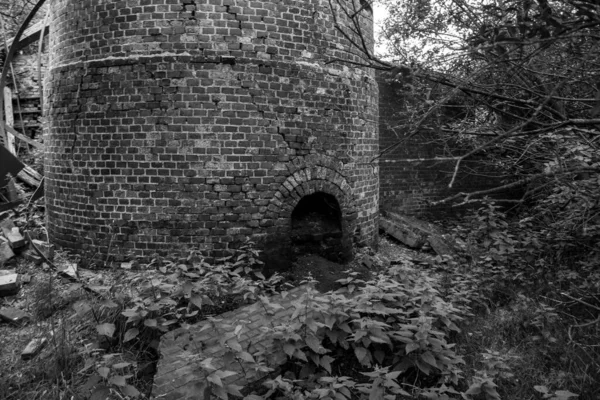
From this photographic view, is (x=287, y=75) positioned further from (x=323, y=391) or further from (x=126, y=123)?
(x=323, y=391)

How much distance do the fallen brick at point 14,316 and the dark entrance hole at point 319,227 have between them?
3.04 metres

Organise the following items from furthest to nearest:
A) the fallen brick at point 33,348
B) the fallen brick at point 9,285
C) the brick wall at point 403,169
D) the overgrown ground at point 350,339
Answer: the brick wall at point 403,169 → the fallen brick at point 9,285 → the fallen brick at point 33,348 → the overgrown ground at point 350,339

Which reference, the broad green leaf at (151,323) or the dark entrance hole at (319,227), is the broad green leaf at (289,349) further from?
the dark entrance hole at (319,227)

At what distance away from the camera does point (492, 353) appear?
10.8ft

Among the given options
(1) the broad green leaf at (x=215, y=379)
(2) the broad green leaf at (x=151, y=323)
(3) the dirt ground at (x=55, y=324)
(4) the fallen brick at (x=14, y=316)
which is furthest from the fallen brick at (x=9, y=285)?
(1) the broad green leaf at (x=215, y=379)

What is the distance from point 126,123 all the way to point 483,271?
4.62 metres

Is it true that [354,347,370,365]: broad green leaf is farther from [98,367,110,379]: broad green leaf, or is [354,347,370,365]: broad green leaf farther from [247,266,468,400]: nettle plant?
[98,367,110,379]: broad green leaf

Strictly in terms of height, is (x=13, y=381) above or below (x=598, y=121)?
→ below

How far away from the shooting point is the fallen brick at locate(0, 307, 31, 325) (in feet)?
14.0

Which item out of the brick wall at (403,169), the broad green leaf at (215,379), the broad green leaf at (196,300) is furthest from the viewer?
the brick wall at (403,169)

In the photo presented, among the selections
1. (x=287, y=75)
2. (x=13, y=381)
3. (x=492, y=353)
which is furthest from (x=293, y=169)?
(x=13, y=381)

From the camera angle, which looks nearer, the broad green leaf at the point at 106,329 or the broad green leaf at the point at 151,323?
the broad green leaf at the point at 106,329

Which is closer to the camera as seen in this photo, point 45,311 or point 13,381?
point 13,381

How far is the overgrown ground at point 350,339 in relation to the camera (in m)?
2.88
